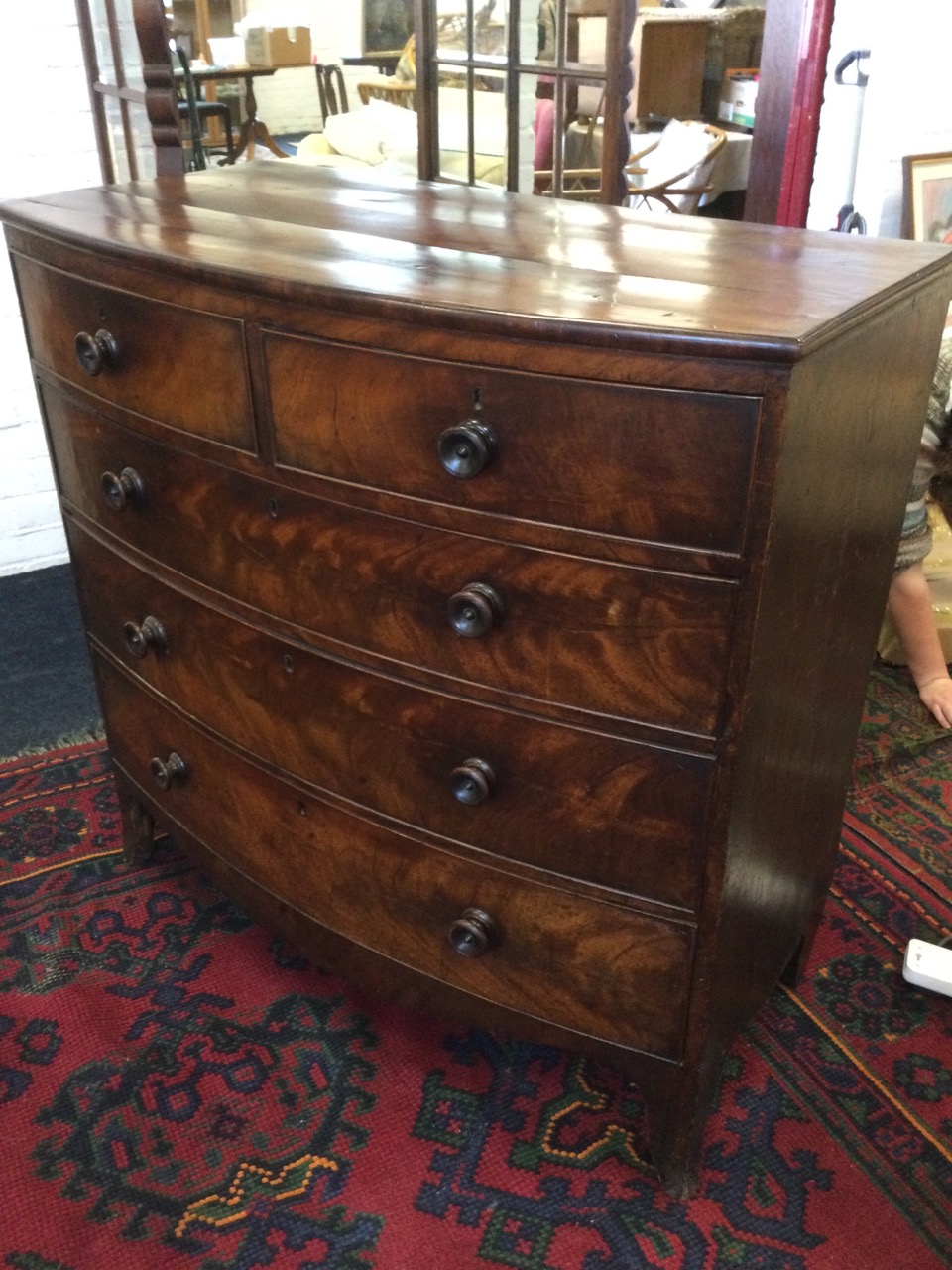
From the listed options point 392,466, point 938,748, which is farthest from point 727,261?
point 938,748

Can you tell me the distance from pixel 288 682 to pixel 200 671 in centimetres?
19

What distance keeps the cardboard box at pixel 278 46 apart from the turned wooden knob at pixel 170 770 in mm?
8263

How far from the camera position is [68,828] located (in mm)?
1999

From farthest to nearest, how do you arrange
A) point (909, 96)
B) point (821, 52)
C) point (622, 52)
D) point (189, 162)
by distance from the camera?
point (189, 162) → point (821, 52) → point (909, 96) → point (622, 52)

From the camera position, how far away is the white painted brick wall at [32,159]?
8.21ft

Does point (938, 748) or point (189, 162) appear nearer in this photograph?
point (938, 748)

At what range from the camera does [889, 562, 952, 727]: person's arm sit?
2.27 m

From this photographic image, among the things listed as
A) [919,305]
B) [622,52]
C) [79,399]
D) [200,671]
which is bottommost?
[200,671]

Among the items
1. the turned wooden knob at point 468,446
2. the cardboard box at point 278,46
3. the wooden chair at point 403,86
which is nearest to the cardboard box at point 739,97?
the wooden chair at point 403,86

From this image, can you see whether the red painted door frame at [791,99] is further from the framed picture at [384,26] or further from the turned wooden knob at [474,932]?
the framed picture at [384,26]

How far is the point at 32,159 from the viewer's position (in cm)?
257

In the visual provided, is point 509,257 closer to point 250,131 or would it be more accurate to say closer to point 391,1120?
point 391,1120

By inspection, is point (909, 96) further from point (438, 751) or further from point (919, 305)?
point (438, 751)

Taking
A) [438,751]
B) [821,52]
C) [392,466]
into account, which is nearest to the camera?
[392,466]
